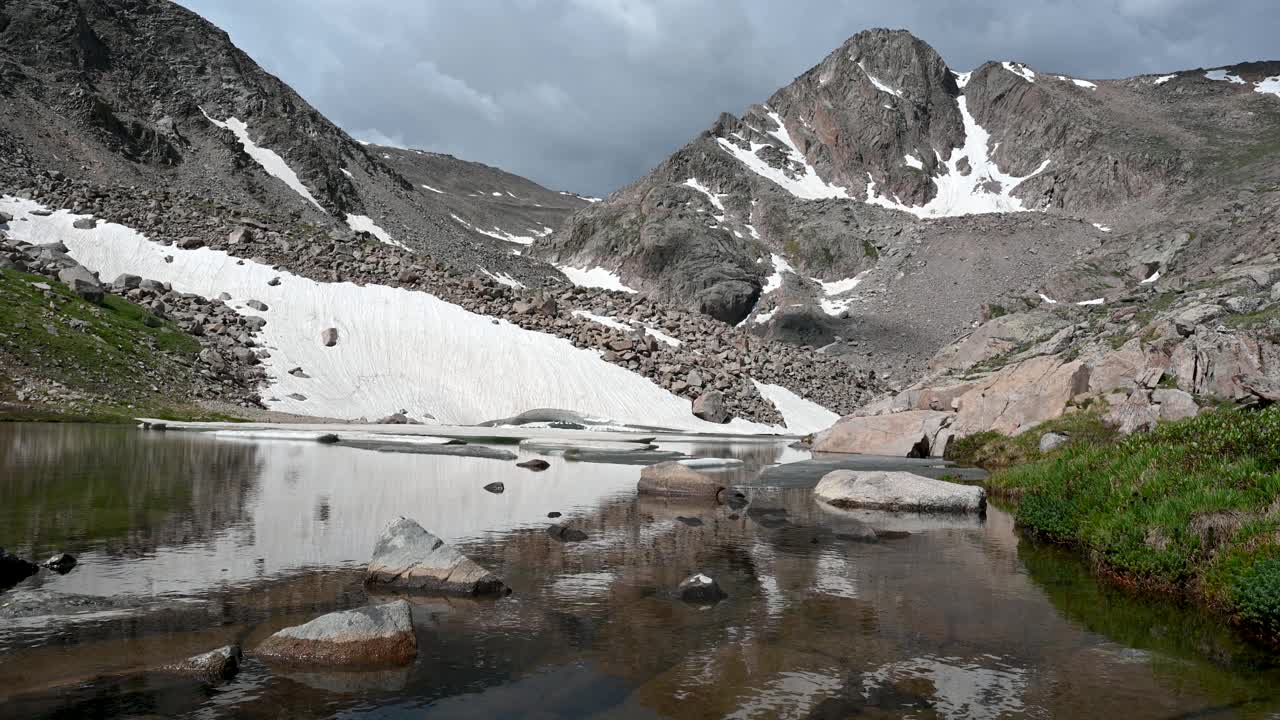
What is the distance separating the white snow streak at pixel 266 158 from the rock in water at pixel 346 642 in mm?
129593

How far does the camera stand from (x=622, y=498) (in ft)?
91.2

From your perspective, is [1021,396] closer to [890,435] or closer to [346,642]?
[890,435]

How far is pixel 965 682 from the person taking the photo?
1009 cm

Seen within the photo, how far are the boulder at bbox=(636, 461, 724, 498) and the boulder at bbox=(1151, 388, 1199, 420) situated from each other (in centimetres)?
1780

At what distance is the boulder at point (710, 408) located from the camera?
83625 mm

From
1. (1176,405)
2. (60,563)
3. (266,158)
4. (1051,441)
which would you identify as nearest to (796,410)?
(1051,441)

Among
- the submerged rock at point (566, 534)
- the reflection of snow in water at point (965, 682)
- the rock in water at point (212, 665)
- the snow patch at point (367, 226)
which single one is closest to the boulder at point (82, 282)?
the snow patch at point (367, 226)

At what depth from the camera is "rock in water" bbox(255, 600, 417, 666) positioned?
10.1 metres

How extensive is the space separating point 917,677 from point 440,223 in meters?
148

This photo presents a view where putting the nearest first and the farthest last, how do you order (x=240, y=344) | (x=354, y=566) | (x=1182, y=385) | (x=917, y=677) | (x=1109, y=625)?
(x=917, y=677) < (x=1109, y=625) < (x=354, y=566) < (x=1182, y=385) < (x=240, y=344)

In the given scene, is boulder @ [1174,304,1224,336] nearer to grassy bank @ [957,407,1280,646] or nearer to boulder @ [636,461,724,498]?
grassy bank @ [957,407,1280,646]

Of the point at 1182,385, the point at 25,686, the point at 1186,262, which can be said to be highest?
the point at 1186,262

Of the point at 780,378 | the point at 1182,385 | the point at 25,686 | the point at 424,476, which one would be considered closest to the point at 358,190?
the point at 780,378

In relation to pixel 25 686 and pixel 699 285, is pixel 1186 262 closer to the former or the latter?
pixel 699 285
